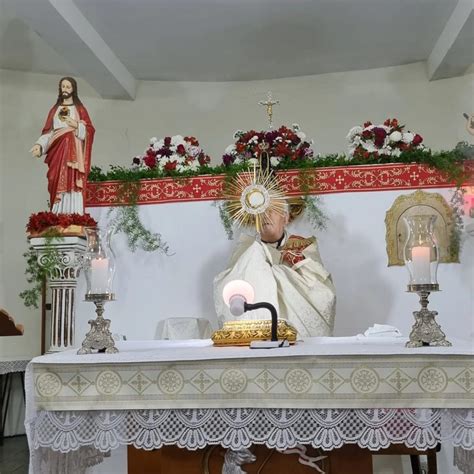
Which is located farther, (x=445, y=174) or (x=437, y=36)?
(x=437, y=36)

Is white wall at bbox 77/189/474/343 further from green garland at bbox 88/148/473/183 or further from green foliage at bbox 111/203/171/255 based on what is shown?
green garland at bbox 88/148/473/183

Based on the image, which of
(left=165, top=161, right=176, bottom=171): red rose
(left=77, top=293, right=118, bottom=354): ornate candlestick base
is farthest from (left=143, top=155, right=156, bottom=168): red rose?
(left=77, top=293, right=118, bottom=354): ornate candlestick base

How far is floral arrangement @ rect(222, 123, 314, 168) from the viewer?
5.49m

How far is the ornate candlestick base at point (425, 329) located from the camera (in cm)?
229

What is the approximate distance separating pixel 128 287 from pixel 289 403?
11.8ft

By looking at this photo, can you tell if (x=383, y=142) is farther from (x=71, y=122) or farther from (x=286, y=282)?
(x=71, y=122)

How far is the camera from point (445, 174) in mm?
5301

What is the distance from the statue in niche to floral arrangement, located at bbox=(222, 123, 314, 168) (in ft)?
4.13

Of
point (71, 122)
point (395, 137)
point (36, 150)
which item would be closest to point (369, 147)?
point (395, 137)

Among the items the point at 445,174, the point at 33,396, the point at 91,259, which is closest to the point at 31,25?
the point at 445,174

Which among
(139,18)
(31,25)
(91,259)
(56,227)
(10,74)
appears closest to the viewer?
(91,259)

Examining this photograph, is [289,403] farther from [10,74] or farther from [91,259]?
[10,74]

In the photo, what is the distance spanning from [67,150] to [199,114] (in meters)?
3.66

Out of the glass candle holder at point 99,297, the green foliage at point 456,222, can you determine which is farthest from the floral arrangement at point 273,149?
the glass candle holder at point 99,297
